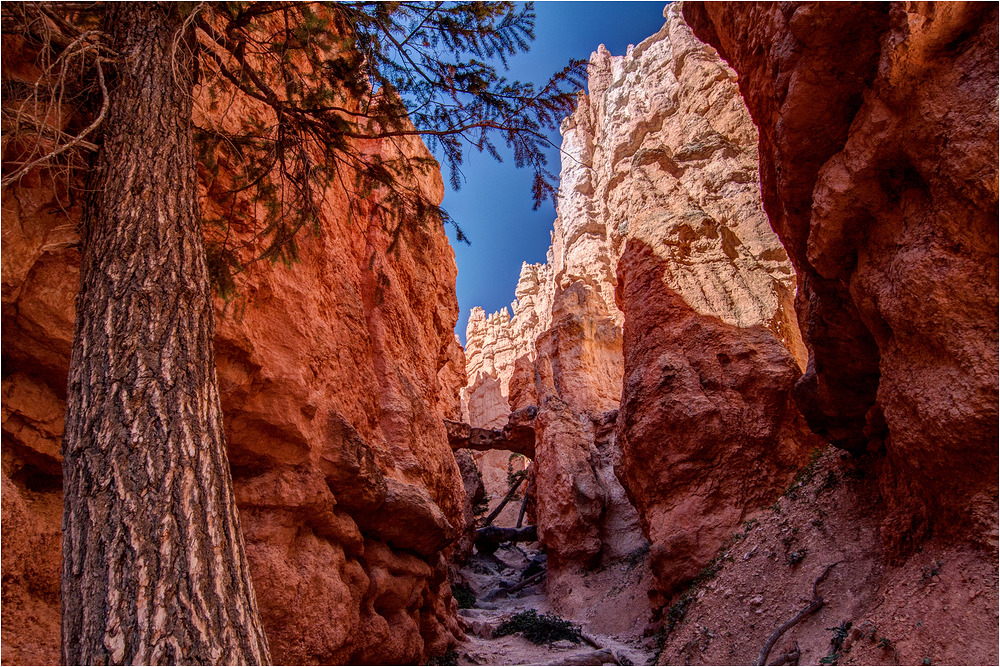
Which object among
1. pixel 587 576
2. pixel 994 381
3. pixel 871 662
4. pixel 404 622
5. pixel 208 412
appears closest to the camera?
pixel 208 412

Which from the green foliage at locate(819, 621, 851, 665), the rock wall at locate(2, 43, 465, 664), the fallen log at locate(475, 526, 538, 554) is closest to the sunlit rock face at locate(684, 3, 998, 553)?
the green foliage at locate(819, 621, 851, 665)

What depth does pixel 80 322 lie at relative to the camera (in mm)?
2982

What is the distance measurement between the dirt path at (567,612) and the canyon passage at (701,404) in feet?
0.30

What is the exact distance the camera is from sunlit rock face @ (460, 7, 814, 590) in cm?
1024

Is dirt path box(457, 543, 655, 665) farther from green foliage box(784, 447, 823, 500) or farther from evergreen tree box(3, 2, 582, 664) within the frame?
evergreen tree box(3, 2, 582, 664)

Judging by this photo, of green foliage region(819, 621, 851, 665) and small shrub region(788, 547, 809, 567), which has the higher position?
small shrub region(788, 547, 809, 567)

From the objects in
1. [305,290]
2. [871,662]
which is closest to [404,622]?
[305,290]

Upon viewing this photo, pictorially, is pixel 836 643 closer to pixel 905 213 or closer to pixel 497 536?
pixel 905 213

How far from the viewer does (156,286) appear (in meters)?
3.13

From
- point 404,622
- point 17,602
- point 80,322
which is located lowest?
point 404,622

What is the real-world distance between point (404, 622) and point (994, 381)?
7080 millimetres

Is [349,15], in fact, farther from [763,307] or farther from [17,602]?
[763,307]

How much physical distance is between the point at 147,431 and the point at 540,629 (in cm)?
1011

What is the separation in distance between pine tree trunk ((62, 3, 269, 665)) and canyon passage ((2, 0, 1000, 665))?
0.69 feet
